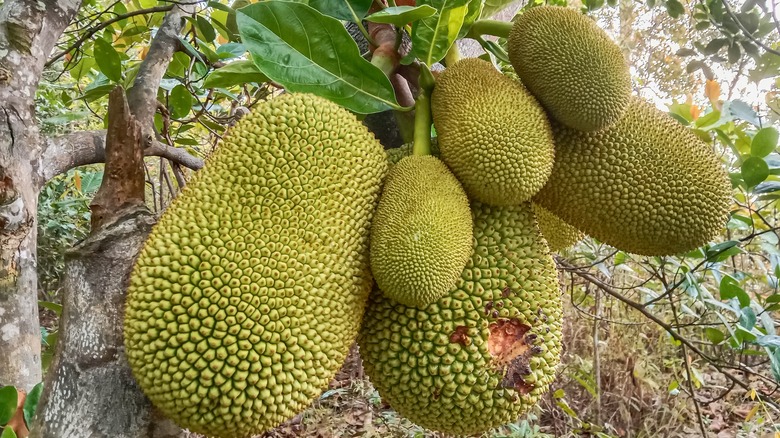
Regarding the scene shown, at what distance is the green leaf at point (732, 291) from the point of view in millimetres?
1263

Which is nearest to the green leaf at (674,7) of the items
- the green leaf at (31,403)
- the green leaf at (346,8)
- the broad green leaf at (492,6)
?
the broad green leaf at (492,6)

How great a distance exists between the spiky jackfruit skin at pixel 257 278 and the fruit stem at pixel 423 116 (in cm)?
12

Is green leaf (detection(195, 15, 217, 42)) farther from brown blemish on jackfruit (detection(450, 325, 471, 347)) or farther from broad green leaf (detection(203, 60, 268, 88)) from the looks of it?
brown blemish on jackfruit (detection(450, 325, 471, 347))

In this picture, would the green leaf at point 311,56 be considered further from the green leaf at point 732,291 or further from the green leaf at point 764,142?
the green leaf at point 732,291

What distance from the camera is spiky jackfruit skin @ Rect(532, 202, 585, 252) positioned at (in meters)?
0.99

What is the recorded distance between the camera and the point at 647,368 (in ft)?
8.80

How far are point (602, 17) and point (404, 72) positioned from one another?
4.28 m

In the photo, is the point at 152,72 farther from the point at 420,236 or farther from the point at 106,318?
the point at 420,236

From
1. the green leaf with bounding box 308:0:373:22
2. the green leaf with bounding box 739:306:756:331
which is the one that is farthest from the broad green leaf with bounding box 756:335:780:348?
the green leaf with bounding box 308:0:373:22

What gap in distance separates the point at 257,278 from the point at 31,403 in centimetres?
39

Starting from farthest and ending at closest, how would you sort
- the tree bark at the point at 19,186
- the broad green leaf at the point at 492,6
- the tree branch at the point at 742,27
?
1. the tree branch at the point at 742,27
2. the broad green leaf at the point at 492,6
3. the tree bark at the point at 19,186

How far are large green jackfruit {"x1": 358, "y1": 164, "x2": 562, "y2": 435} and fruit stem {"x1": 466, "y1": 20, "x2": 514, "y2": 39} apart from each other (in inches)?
13.1

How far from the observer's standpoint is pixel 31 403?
706 mm

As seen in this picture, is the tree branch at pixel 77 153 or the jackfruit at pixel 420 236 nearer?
the jackfruit at pixel 420 236
